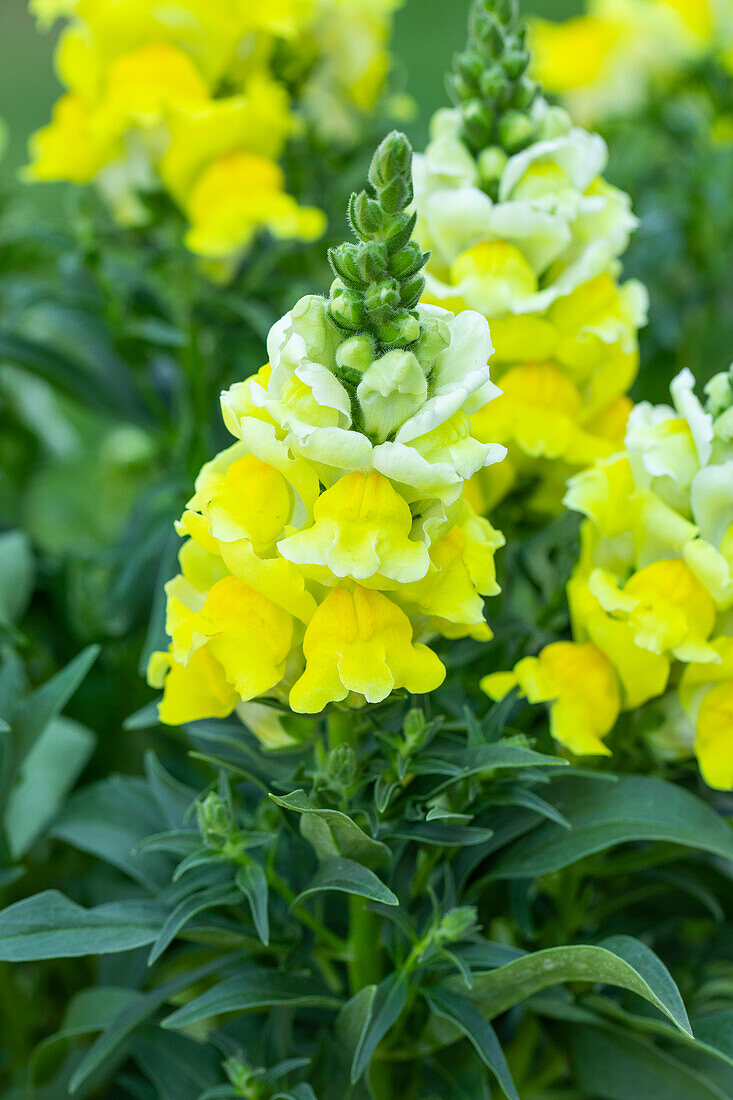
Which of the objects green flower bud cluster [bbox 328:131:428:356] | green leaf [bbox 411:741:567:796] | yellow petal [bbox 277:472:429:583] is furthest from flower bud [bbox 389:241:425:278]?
green leaf [bbox 411:741:567:796]

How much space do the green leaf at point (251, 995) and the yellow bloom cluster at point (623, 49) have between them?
1.55 m

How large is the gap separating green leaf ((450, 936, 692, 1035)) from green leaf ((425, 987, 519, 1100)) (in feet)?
0.07

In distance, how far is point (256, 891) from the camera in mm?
869

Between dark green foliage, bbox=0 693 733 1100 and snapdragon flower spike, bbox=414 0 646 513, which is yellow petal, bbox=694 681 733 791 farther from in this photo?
snapdragon flower spike, bbox=414 0 646 513

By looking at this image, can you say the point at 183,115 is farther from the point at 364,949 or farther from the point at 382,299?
the point at 364,949

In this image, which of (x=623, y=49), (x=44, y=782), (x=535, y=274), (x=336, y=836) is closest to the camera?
(x=336, y=836)

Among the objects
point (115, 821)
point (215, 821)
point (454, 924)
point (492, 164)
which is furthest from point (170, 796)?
point (492, 164)

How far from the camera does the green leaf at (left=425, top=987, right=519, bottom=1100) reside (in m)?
0.85

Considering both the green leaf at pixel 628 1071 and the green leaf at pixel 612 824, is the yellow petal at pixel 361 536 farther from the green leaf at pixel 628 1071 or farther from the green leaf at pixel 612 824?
the green leaf at pixel 628 1071

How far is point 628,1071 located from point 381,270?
2.49ft

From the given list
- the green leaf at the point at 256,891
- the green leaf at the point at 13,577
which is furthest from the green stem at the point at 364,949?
the green leaf at the point at 13,577

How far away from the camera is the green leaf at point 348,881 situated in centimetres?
81

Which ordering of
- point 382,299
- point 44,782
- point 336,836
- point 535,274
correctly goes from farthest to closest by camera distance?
point 44,782, point 535,274, point 336,836, point 382,299

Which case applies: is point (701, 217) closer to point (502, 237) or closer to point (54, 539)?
point (502, 237)
